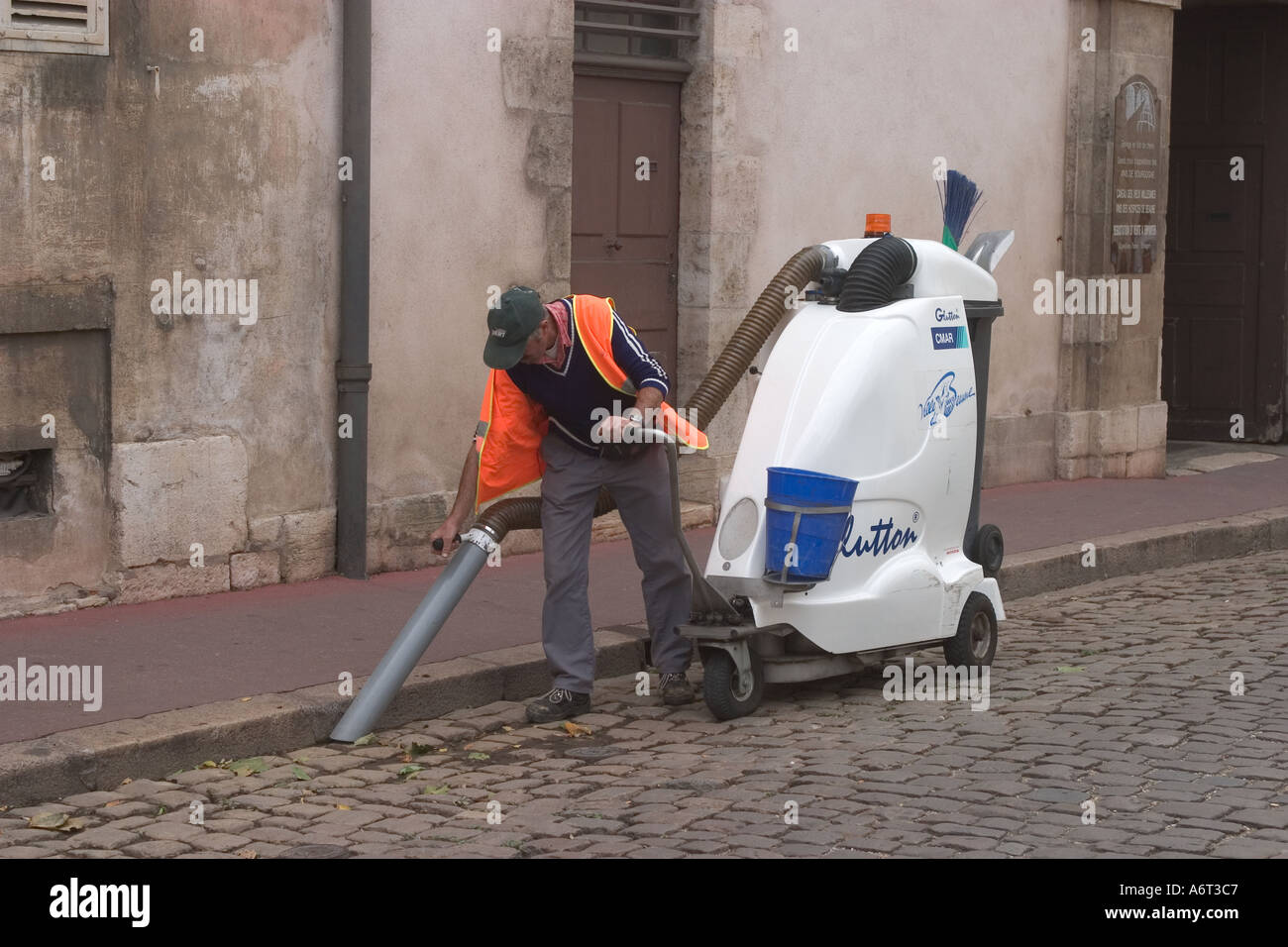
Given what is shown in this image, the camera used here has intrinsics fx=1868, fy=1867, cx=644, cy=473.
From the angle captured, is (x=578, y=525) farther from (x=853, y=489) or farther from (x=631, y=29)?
(x=631, y=29)

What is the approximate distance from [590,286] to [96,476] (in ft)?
9.68

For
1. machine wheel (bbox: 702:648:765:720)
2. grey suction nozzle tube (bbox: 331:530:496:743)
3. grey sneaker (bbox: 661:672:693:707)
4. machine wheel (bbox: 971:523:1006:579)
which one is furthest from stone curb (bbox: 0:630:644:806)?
machine wheel (bbox: 971:523:1006:579)

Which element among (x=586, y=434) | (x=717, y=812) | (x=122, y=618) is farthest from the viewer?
(x=122, y=618)

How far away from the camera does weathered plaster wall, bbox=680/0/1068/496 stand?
9.67 meters

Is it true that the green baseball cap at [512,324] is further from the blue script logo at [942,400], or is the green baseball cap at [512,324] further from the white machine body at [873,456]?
the blue script logo at [942,400]

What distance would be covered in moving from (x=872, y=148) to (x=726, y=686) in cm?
511

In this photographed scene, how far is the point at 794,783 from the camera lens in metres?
5.46

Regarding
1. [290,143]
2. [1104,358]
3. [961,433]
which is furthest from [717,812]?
[1104,358]

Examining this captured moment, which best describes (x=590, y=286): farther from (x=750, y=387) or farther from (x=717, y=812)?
(x=717, y=812)

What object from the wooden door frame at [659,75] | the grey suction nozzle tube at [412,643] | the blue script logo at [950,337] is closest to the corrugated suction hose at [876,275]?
the blue script logo at [950,337]

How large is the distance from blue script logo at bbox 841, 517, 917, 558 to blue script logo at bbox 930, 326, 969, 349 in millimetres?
661

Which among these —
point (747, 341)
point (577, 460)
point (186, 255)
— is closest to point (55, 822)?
point (577, 460)
